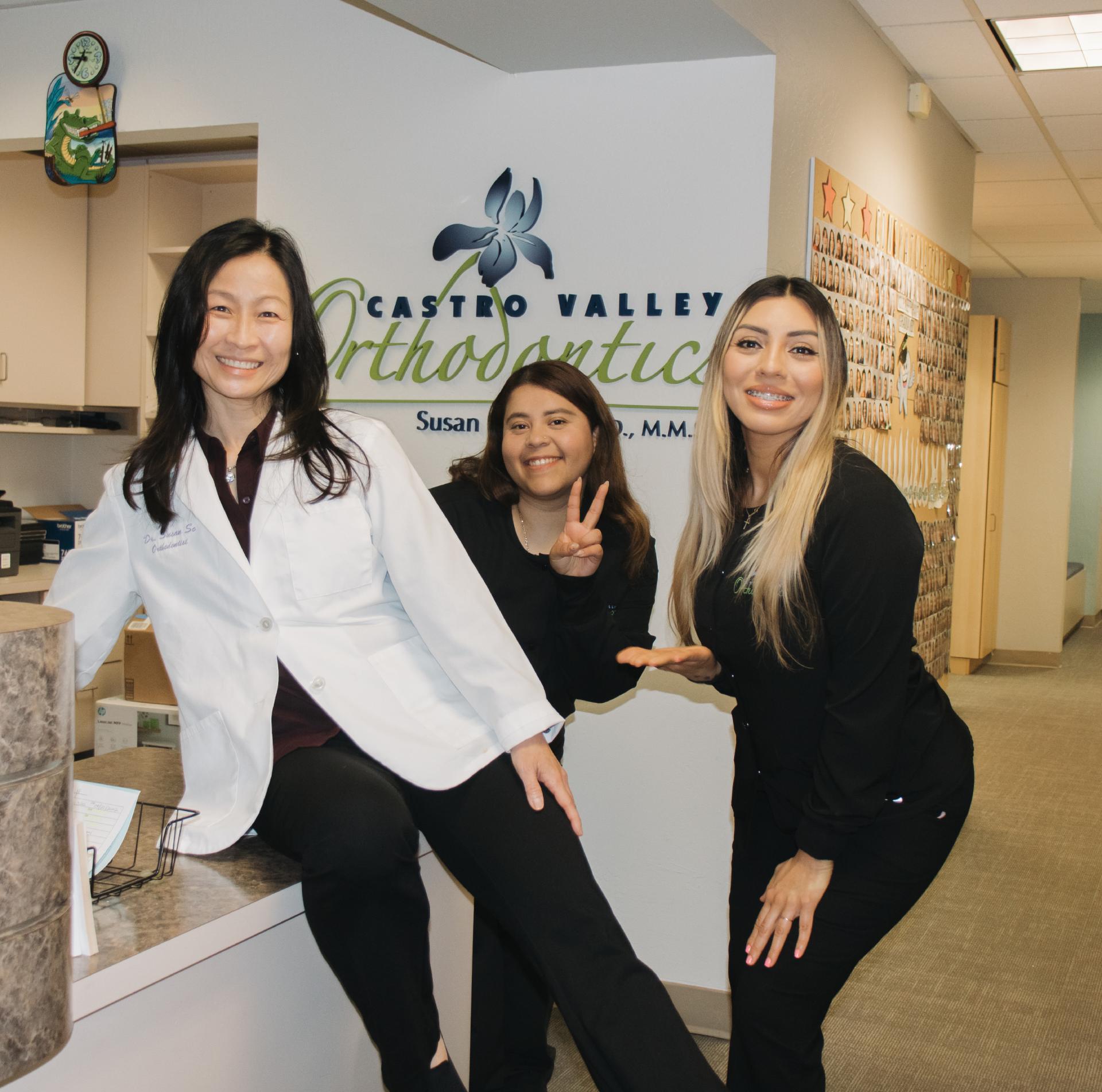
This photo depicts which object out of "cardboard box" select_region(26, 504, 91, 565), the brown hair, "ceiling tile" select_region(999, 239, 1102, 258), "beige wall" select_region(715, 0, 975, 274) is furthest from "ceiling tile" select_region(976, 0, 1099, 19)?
"ceiling tile" select_region(999, 239, 1102, 258)

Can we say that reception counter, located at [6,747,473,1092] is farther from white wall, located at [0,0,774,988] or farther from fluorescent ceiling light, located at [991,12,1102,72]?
fluorescent ceiling light, located at [991,12,1102,72]

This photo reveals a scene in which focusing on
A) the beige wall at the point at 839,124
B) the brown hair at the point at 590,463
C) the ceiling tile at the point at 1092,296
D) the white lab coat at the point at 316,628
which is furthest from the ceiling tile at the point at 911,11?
the ceiling tile at the point at 1092,296

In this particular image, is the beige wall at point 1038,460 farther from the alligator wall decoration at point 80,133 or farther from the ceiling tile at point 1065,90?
the alligator wall decoration at point 80,133

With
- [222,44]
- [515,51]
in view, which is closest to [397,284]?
[515,51]

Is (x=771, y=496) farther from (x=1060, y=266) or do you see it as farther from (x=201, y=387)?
(x=1060, y=266)

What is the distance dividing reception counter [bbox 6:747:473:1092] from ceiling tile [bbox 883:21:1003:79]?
134 inches

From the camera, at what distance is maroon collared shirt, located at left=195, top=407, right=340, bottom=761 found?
5.94 feet

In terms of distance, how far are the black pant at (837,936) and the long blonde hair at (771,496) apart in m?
0.31

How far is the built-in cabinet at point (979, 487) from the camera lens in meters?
8.11

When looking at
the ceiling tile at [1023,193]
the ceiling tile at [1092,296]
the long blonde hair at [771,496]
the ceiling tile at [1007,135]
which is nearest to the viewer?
the long blonde hair at [771,496]

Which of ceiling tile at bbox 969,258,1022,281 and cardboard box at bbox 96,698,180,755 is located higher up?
ceiling tile at bbox 969,258,1022,281

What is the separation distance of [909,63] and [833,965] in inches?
148

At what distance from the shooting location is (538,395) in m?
2.54

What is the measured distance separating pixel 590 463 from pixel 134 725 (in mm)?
2571
